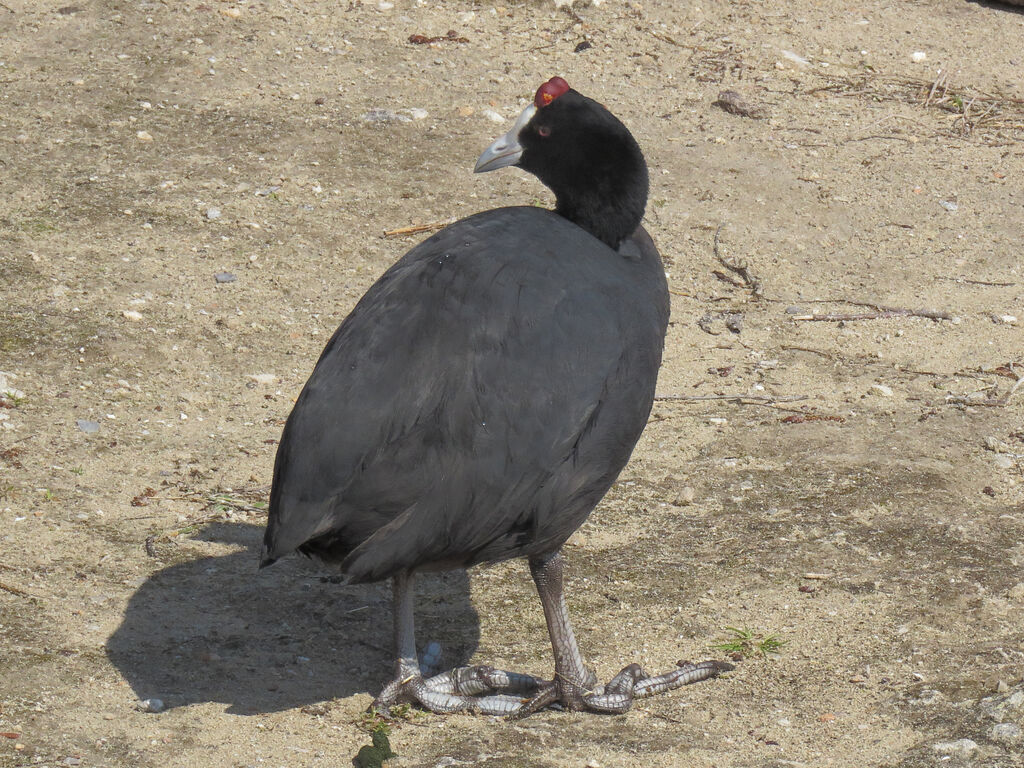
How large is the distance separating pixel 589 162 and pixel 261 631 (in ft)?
6.10

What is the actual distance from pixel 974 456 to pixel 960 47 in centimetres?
466

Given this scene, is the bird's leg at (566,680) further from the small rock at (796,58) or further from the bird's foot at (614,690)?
the small rock at (796,58)

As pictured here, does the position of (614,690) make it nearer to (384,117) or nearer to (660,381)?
(660,381)

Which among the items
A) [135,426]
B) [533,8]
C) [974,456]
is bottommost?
[135,426]

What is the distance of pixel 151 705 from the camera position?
372cm

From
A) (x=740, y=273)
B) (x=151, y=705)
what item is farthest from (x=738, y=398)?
(x=151, y=705)

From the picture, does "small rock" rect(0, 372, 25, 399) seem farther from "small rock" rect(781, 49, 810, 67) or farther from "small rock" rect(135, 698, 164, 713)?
"small rock" rect(781, 49, 810, 67)

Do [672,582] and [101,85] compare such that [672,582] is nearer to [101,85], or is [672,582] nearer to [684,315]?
[684,315]

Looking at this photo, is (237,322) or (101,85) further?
(101,85)

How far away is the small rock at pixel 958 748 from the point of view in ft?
11.3

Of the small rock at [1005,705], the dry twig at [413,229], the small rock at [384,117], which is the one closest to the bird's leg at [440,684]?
the small rock at [1005,705]

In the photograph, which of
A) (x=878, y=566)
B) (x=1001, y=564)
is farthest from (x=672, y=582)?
(x=1001, y=564)

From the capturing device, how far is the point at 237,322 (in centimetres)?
605

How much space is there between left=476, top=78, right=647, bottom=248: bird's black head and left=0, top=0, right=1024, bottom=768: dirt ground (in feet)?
4.10
